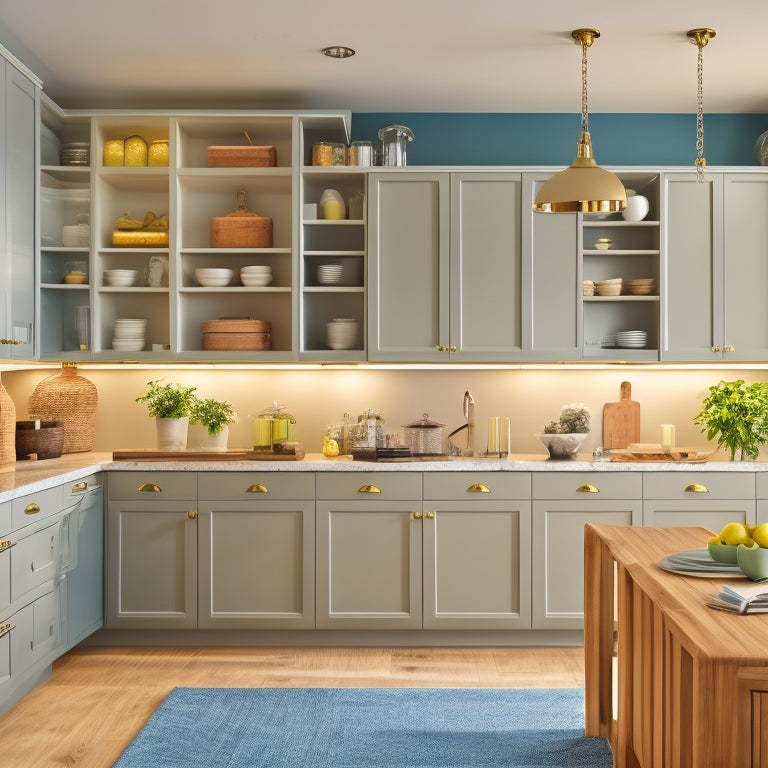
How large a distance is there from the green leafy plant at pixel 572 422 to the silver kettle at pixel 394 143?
1.60 metres

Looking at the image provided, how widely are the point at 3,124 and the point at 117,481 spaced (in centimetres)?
174

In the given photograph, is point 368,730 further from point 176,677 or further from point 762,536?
point 762,536

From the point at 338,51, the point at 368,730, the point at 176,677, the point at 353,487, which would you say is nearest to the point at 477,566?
the point at 353,487

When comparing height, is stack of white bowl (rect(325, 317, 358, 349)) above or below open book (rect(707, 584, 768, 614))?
above

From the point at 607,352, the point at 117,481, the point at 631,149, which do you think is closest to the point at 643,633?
the point at 607,352

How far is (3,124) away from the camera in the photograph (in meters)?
3.92

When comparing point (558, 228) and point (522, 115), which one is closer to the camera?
point (558, 228)

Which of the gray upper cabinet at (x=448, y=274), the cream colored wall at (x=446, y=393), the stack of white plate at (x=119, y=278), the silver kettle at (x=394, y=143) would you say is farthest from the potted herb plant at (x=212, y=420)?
the silver kettle at (x=394, y=143)

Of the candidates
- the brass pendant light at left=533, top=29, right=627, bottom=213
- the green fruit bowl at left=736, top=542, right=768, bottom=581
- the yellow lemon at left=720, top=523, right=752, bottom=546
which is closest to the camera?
the green fruit bowl at left=736, top=542, right=768, bottom=581

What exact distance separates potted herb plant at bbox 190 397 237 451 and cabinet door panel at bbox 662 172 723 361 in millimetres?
2345

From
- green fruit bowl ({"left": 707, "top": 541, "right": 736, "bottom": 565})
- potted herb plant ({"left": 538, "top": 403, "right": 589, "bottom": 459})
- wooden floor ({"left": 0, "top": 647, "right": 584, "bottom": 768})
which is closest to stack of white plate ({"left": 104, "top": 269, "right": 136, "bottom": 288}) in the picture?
wooden floor ({"left": 0, "top": 647, "right": 584, "bottom": 768})

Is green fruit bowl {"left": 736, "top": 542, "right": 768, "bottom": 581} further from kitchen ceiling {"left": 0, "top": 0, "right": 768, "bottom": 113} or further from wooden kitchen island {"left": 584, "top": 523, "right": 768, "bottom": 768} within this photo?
kitchen ceiling {"left": 0, "top": 0, "right": 768, "bottom": 113}

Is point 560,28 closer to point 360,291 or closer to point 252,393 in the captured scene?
point 360,291

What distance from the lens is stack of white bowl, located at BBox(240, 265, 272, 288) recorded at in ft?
15.4
